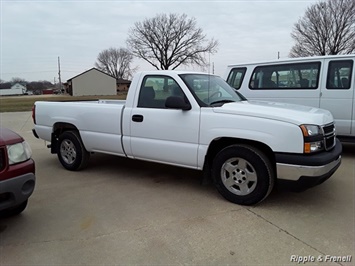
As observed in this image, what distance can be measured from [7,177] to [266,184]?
2845mm

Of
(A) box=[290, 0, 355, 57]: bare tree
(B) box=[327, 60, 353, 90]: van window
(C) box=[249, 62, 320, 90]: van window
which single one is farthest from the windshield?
(A) box=[290, 0, 355, 57]: bare tree

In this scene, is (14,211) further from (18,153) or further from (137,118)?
(137,118)

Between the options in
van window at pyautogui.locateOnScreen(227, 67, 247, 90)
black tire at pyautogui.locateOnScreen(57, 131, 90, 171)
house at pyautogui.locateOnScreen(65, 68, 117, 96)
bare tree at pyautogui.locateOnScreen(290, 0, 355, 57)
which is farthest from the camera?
house at pyautogui.locateOnScreen(65, 68, 117, 96)

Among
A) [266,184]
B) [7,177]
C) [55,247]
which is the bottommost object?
[55,247]

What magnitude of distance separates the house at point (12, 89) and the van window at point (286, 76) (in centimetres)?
9889

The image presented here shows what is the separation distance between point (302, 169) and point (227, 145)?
1.03m

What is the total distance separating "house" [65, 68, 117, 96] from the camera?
76938 millimetres

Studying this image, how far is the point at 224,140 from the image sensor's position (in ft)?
13.6

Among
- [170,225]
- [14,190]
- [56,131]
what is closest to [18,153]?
[14,190]

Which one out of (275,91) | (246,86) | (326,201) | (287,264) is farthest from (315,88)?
(287,264)

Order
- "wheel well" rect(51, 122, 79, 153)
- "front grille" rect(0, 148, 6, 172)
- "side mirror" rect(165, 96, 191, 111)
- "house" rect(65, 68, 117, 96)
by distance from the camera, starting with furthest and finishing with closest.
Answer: "house" rect(65, 68, 117, 96), "wheel well" rect(51, 122, 79, 153), "side mirror" rect(165, 96, 191, 111), "front grille" rect(0, 148, 6, 172)

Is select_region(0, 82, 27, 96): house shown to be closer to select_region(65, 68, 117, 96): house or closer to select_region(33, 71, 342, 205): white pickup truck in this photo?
select_region(65, 68, 117, 96): house

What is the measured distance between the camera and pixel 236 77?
7.88 meters

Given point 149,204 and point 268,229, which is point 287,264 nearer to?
point 268,229
